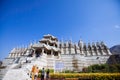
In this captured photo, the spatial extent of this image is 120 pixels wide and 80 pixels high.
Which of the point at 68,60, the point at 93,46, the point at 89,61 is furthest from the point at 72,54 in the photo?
the point at 93,46

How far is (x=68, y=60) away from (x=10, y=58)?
31.4 meters

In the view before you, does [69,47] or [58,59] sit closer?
[58,59]

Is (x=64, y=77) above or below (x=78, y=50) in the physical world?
below

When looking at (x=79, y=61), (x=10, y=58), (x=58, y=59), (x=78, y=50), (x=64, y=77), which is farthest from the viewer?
(x=10, y=58)

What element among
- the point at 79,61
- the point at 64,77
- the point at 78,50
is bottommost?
the point at 64,77

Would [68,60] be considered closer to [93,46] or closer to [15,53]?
[93,46]

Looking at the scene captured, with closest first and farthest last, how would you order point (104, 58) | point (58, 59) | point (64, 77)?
point (64, 77) < point (58, 59) < point (104, 58)

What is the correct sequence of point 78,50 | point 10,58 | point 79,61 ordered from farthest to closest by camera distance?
point 10,58
point 78,50
point 79,61

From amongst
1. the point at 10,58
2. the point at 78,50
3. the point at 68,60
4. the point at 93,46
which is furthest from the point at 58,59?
the point at 10,58

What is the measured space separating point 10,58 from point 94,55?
40.9 meters

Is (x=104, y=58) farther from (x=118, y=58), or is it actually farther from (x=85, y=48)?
(x=85, y=48)

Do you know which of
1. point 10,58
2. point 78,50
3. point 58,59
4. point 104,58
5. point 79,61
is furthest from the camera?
point 10,58

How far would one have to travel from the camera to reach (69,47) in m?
58.0

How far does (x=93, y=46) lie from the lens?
2301 inches
